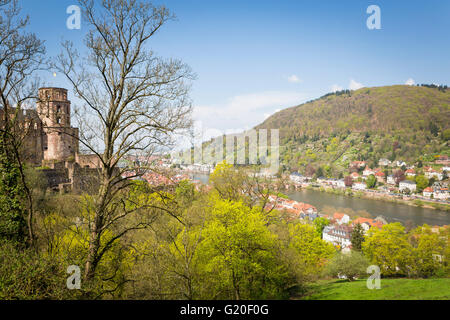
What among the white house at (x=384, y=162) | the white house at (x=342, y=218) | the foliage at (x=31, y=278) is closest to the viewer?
the foliage at (x=31, y=278)

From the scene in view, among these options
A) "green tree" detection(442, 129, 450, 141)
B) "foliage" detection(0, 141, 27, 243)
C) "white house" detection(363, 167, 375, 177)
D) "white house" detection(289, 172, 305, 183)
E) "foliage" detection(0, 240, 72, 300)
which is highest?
"green tree" detection(442, 129, 450, 141)

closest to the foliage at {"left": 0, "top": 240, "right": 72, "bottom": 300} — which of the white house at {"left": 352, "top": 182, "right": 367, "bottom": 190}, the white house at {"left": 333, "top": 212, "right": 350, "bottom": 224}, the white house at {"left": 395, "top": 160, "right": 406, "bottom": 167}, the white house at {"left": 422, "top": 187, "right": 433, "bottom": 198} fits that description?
the white house at {"left": 333, "top": 212, "right": 350, "bottom": 224}

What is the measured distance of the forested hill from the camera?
119812 millimetres

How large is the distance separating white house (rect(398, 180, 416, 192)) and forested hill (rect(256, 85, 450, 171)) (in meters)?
33.4

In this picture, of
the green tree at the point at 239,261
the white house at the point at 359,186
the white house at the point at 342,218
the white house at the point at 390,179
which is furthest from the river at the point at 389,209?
the green tree at the point at 239,261

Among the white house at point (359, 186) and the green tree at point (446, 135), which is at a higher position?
the green tree at point (446, 135)

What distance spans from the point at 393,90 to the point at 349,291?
223655mm

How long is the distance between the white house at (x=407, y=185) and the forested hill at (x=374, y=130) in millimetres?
33392

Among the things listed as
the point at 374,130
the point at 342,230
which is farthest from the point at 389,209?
the point at 374,130

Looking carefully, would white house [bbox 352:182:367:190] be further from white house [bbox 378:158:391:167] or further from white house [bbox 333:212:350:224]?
white house [bbox 333:212:350:224]

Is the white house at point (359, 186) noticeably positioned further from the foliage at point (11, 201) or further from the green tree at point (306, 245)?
the foliage at point (11, 201)

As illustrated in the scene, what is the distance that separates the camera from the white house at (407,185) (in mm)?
77375
